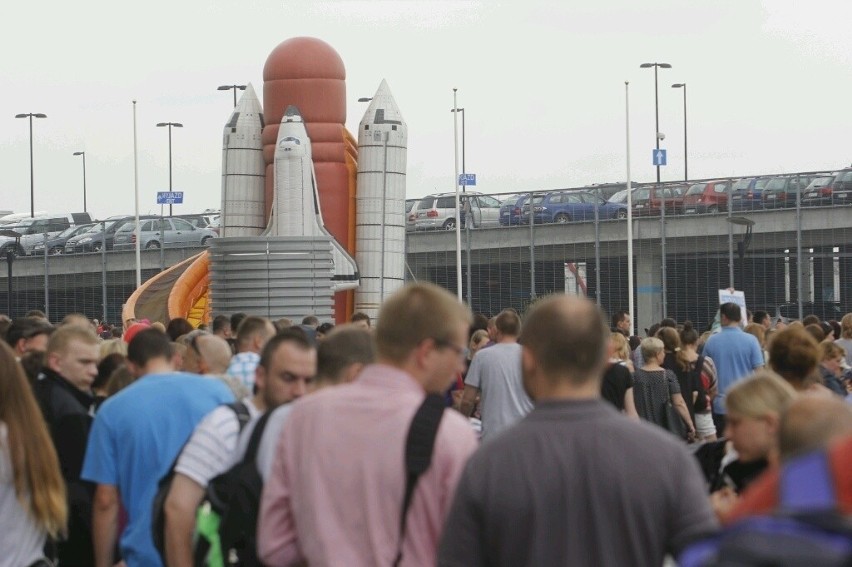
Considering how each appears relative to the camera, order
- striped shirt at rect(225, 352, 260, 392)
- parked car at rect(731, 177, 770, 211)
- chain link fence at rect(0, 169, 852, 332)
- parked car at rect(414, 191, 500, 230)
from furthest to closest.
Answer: parked car at rect(414, 191, 500, 230) < parked car at rect(731, 177, 770, 211) < chain link fence at rect(0, 169, 852, 332) < striped shirt at rect(225, 352, 260, 392)

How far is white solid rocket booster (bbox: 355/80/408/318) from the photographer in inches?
1423

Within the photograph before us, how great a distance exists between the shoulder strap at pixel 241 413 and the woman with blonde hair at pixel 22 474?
2.52 ft

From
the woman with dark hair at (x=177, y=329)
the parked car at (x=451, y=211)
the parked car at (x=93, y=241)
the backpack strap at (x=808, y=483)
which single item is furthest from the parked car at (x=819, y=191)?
the backpack strap at (x=808, y=483)

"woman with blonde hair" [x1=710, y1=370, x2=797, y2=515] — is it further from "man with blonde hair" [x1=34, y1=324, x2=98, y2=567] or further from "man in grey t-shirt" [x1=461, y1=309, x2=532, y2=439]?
"man in grey t-shirt" [x1=461, y1=309, x2=532, y2=439]

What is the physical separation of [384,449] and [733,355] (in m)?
→ 9.58

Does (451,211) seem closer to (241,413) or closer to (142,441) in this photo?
(142,441)

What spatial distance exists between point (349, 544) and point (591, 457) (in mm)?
973

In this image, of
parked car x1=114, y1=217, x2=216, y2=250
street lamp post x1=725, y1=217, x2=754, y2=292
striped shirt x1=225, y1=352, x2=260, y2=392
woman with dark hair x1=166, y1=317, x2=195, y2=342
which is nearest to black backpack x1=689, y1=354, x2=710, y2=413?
woman with dark hair x1=166, y1=317, x2=195, y2=342

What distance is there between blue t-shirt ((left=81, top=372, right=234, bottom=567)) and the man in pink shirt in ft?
5.76

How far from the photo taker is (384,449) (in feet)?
15.1

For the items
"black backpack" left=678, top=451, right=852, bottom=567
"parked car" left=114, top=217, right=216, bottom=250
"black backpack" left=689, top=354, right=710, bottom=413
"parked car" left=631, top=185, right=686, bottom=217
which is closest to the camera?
"black backpack" left=678, top=451, right=852, bottom=567

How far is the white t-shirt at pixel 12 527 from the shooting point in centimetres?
597

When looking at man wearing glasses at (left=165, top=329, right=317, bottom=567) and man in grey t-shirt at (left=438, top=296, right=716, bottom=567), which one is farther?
man wearing glasses at (left=165, top=329, right=317, bottom=567)

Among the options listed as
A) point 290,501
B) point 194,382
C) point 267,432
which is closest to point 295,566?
point 290,501
